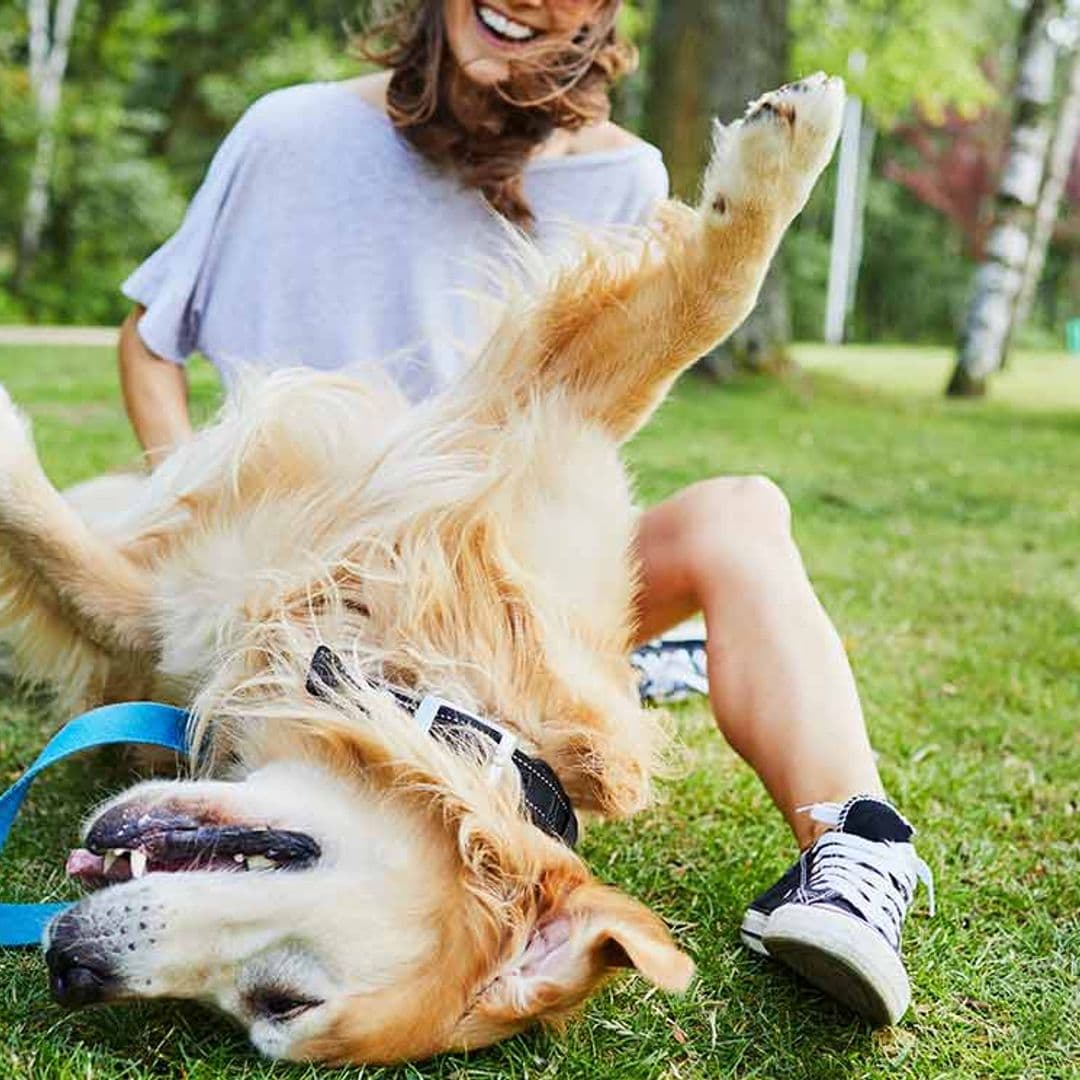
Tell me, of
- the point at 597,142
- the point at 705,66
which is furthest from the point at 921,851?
the point at 705,66

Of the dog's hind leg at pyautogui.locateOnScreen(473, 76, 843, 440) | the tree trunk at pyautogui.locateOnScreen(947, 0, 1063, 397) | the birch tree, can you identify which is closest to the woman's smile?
the dog's hind leg at pyautogui.locateOnScreen(473, 76, 843, 440)

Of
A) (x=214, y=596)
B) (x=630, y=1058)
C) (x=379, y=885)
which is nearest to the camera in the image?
(x=379, y=885)

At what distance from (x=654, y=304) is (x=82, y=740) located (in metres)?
1.28

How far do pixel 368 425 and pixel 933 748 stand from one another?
63.9 inches

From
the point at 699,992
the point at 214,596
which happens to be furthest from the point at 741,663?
the point at 214,596

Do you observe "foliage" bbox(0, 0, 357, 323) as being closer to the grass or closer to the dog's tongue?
the grass

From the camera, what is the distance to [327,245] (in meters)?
3.23

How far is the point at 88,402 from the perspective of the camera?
891 cm

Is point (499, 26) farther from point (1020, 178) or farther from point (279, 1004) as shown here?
point (1020, 178)

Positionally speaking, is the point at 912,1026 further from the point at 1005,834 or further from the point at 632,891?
the point at 1005,834

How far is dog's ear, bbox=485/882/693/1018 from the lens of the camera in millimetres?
1846

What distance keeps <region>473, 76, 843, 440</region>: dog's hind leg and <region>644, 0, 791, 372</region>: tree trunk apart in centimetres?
820

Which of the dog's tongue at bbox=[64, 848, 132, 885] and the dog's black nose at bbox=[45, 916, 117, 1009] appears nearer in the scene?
the dog's black nose at bbox=[45, 916, 117, 1009]

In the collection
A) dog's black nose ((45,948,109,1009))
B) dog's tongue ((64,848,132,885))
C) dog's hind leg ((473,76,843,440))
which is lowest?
dog's tongue ((64,848,132,885))
